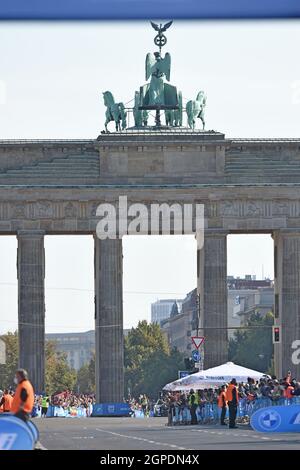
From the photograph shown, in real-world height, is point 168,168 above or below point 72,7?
above

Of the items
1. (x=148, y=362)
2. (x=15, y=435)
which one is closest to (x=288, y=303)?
(x=15, y=435)

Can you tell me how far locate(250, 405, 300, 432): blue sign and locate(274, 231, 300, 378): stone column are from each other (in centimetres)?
5465

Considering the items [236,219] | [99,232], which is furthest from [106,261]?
[236,219]

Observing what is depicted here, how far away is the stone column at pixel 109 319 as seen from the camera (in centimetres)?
9294

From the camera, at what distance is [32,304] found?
93250mm

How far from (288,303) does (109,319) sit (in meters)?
10.6

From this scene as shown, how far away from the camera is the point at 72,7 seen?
8867 millimetres

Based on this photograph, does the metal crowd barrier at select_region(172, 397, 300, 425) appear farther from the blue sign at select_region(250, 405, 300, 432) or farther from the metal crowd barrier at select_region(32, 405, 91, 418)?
the metal crowd barrier at select_region(32, 405, 91, 418)

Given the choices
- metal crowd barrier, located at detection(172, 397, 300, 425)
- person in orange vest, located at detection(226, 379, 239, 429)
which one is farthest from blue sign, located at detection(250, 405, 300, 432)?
person in orange vest, located at detection(226, 379, 239, 429)

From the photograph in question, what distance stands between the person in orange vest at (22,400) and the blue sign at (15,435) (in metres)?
0.82

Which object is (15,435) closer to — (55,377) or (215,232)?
(215,232)

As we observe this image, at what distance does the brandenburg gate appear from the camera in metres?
93.3
